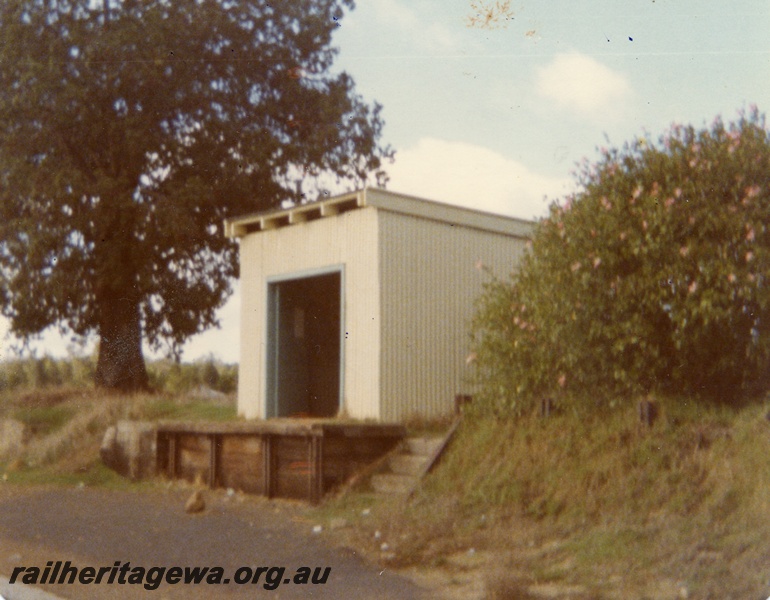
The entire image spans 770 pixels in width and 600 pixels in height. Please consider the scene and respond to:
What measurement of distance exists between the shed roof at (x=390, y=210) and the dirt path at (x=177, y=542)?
4.36 metres

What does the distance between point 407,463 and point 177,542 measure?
3.04 meters

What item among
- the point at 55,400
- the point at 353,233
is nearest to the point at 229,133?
the point at 55,400

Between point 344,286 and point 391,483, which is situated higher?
point 344,286

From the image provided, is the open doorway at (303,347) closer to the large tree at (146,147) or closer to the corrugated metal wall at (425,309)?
the corrugated metal wall at (425,309)

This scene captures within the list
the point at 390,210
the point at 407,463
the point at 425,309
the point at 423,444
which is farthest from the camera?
the point at 425,309

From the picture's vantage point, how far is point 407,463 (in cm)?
1102

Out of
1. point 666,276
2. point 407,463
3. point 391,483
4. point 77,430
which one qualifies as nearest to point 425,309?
point 407,463

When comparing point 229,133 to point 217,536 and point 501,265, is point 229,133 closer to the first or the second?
point 501,265

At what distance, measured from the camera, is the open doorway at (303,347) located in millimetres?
14906

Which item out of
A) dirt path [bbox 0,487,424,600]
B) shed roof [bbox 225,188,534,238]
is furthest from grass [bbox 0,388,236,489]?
shed roof [bbox 225,188,534,238]

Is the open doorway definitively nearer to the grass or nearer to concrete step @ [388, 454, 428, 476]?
the grass

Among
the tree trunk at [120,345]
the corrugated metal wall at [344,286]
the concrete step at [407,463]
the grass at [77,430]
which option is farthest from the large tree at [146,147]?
the concrete step at [407,463]

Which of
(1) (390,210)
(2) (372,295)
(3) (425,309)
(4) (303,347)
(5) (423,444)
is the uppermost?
(1) (390,210)

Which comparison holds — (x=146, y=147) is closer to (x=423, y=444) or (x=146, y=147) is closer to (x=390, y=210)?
(x=390, y=210)
